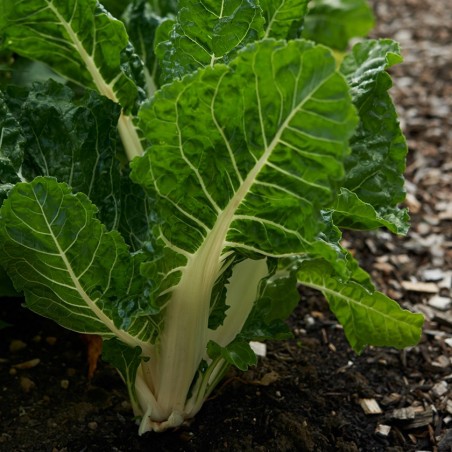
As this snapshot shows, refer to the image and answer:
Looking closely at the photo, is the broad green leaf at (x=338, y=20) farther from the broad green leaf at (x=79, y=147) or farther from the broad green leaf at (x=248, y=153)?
the broad green leaf at (x=248, y=153)

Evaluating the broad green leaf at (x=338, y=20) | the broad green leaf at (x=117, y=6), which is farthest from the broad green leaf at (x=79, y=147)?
the broad green leaf at (x=338, y=20)

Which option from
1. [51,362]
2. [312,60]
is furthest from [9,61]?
[312,60]

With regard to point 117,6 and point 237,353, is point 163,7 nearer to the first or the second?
point 117,6

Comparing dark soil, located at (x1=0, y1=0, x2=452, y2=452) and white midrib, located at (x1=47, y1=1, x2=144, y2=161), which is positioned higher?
white midrib, located at (x1=47, y1=1, x2=144, y2=161)

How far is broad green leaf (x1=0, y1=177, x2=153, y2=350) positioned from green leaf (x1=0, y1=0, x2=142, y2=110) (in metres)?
0.52

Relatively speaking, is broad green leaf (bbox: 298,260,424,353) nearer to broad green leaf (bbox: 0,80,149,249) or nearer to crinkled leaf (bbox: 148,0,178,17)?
broad green leaf (bbox: 0,80,149,249)

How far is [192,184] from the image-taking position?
5.38 feet

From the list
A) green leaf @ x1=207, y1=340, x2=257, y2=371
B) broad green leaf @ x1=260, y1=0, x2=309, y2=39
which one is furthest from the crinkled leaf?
green leaf @ x1=207, y1=340, x2=257, y2=371

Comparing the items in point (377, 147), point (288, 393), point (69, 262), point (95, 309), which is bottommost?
point (288, 393)

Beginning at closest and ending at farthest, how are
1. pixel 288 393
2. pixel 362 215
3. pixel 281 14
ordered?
pixel 362 215
pixel 281 14
pixel 288 393

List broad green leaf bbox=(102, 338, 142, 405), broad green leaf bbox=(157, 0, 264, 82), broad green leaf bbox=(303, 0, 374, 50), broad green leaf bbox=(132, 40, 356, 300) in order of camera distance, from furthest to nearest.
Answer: broad green leaf bbox=(303, 0, 374, 50) < broad green leaf bbox=(102, 338, 142, 405) < broad green leaf bbox=(157, 0, 264, 82) < broad green leaf bbox=(132, 40, 356, 300)

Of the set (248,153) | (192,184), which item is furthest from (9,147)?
(248,153)

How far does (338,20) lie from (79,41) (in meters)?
1.66

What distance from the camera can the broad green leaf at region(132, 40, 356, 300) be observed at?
1.44 m
